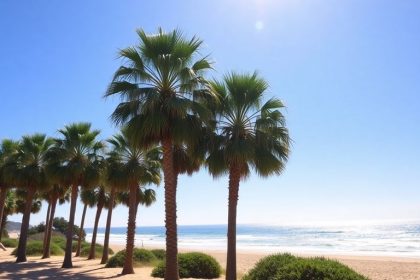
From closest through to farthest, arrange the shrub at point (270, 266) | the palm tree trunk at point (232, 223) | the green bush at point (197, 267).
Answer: the shrub at point (270, 266) < the palm tree trunk at point (232, 223) < the green bush at point (197, 267)

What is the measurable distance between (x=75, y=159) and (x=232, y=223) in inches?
505

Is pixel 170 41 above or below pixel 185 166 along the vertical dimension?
above

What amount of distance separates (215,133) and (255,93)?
201 cm

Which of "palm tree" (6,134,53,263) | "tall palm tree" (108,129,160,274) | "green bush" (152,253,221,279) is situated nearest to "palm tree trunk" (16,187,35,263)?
"palm tree" (6,134,53,263)

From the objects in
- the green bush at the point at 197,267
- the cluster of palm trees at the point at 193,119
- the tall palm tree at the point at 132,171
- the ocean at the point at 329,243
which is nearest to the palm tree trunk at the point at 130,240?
the tall palm tree at the point at 132,171

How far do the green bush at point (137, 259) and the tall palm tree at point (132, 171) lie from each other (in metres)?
3.87

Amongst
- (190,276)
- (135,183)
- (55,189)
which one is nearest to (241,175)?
(190,276)

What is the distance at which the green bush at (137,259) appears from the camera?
24094 millimetres

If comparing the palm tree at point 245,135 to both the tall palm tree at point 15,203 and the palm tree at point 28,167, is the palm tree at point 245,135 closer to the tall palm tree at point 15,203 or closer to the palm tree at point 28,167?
the palm tree at point 28,167

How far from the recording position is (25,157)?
26.8m

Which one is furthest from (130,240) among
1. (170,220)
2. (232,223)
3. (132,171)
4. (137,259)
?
(232,223)

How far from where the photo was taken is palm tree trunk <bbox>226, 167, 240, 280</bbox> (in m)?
14.1

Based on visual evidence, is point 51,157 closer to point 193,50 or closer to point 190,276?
point 190,276

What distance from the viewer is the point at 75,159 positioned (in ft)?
78.3
